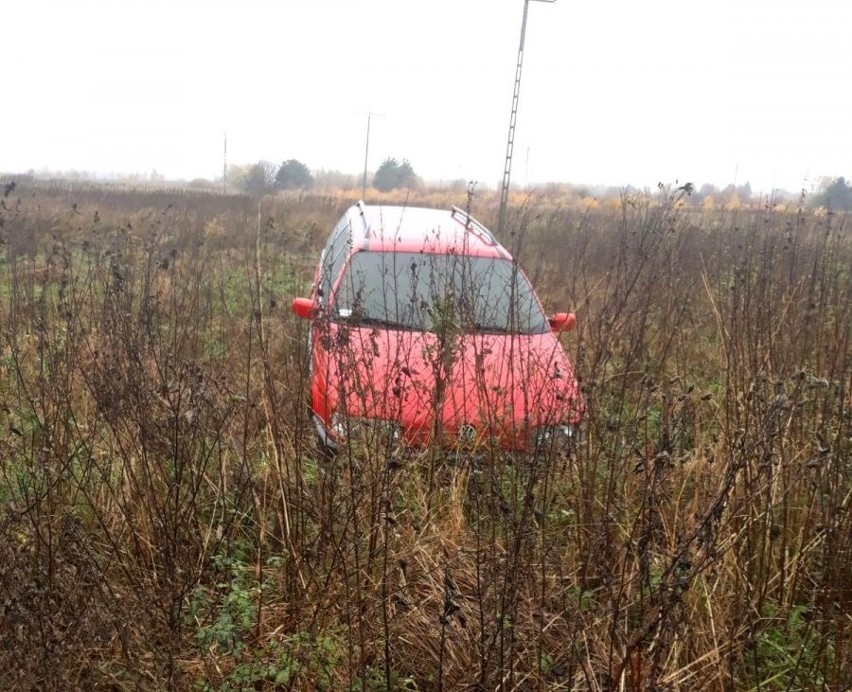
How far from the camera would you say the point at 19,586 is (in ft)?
6.76

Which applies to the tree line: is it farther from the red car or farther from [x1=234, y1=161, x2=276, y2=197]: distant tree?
the red car

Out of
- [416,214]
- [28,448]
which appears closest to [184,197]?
[416,214]

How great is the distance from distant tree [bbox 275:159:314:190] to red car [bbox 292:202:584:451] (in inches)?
853

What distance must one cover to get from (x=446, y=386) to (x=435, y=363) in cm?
21

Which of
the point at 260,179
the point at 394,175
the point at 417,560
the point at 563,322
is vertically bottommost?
the point at 417,560

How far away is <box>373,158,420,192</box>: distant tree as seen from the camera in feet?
98.2

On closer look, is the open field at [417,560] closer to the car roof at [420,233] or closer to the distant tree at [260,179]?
the car roof at [420,233]

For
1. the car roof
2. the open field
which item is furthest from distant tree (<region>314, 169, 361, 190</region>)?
the open field

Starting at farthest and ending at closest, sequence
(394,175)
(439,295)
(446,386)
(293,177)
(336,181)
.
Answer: (336,181)
(394,175)
(293,177)
(439,295)
(446,386)

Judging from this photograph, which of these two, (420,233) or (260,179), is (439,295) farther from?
(260,179)

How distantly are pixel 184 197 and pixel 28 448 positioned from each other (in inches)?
711

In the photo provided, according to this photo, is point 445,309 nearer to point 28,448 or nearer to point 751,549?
point 751,549

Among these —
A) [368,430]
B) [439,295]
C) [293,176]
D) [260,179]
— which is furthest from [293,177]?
[368,430]

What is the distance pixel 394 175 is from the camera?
31.2 meters
